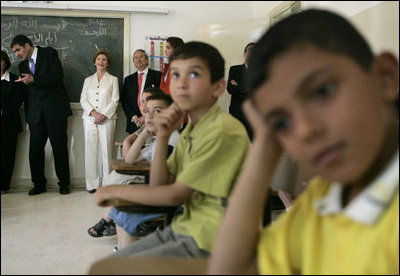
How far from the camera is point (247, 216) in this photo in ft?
1.09

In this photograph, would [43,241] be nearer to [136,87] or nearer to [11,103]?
[11,103]

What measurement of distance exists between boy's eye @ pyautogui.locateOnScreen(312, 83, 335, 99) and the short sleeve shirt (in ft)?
1.17

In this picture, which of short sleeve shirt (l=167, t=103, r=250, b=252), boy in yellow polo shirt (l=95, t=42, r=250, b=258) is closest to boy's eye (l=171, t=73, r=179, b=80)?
boy in yellow polo shirt (l=95, t=42, r=250, b=258)

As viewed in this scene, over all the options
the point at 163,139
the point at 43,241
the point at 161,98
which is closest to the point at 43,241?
the point at 43,241

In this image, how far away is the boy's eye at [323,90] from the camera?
23 centimetres

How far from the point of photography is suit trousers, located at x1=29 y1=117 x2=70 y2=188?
733 mm

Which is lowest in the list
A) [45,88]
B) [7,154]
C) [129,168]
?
[129,168]

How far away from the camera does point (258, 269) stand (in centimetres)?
34

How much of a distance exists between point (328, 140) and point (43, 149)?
680mm

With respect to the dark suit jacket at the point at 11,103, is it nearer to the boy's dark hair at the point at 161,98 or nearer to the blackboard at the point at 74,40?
the blackboard at the point at 74,40

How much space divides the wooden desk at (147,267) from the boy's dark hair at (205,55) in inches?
15.5

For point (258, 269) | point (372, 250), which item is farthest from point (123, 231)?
point (372, 250)

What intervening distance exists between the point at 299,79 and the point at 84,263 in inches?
14.0

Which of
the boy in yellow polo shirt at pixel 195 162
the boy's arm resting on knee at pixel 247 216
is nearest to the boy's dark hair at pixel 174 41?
the boy in yellow polo shirt at pixel 195 162
